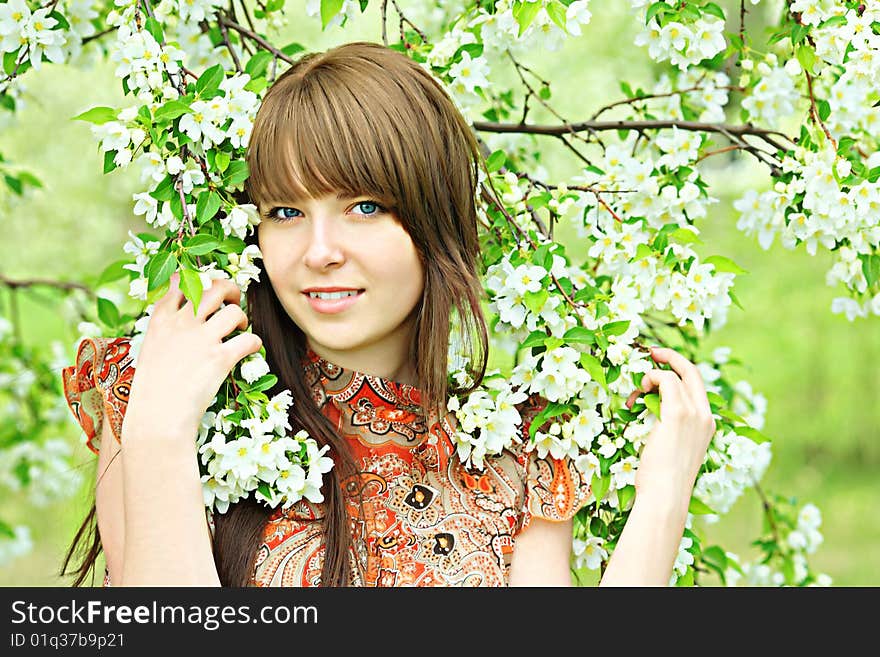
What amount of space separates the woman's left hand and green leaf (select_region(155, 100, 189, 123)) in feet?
2.68

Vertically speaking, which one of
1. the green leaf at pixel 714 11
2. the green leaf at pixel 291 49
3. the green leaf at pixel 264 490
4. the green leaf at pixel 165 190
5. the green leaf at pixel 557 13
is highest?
the green leaf at pixel 291 49

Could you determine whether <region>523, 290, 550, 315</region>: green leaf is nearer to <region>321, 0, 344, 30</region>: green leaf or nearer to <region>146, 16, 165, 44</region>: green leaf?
<region>321, 0, 344, 30</region>: green leaf

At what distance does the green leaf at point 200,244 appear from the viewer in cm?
146

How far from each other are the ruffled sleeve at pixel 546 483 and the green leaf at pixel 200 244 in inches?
24.2

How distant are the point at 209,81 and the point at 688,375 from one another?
0.88 m

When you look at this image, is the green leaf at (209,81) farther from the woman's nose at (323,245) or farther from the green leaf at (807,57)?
the green leaf at (807,57)

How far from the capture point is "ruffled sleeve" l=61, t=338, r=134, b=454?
5.41ft

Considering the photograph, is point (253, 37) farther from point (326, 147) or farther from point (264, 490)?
point (264, 490)

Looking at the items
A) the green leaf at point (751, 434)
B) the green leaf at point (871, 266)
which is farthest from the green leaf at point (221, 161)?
the green leaf at point (871, 266)

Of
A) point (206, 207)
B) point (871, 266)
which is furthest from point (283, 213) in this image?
point (871, 266)

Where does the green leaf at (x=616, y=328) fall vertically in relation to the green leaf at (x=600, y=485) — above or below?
above

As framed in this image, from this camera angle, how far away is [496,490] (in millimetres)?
1791
